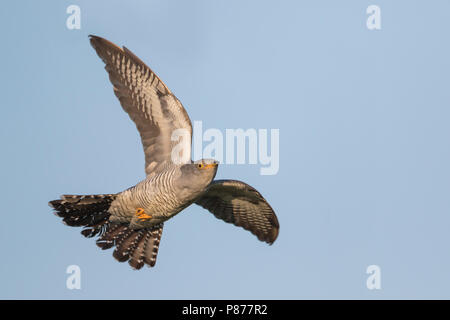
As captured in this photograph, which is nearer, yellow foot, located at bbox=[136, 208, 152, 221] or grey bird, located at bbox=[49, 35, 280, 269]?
grey bird, located at bbox=[49, 35, 280, 269]

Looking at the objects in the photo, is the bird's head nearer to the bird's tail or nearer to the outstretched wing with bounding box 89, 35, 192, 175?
Answer: the outstretched wing with bounding box 89, 35, 192, 175

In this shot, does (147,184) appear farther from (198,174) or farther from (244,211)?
(244,211)

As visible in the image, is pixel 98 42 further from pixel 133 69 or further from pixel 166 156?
pixel 166 156

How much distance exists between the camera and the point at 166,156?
11906mm

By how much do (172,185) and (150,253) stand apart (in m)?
2.37

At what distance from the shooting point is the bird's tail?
1176cm

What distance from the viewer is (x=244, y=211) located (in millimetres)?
Answer: 13195

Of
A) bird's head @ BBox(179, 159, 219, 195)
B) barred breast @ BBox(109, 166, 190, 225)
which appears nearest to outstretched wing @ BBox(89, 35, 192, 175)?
barred breast @ BBox(109, 166, 190, 225)

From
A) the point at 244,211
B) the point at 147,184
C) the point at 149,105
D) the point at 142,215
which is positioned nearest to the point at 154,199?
the point at 147,184

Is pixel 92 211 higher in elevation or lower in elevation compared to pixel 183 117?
lower

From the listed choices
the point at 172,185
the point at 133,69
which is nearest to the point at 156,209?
the point at 172,185

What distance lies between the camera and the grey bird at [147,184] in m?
11.1

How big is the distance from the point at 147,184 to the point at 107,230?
5.06 ft

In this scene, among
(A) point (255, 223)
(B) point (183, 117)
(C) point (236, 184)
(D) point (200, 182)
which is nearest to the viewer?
(D) point (200, 182)
